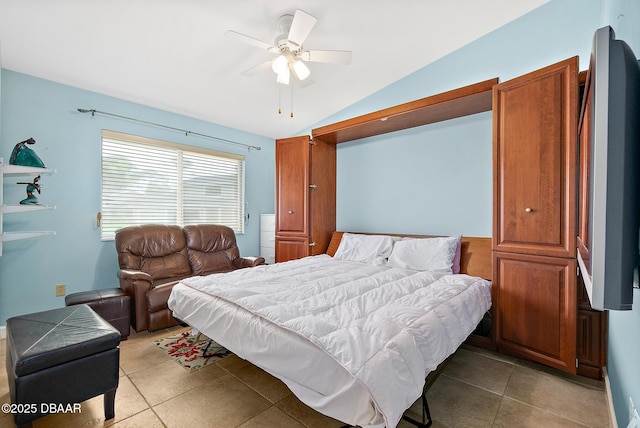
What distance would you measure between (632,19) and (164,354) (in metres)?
3.54

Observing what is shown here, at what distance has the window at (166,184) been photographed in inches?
140

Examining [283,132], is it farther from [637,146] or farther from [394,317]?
[637,146]

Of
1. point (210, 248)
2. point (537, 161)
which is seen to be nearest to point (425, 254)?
point (537, 161)

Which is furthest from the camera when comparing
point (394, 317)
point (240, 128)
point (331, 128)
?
point (240, 128)

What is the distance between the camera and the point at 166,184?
4051mm

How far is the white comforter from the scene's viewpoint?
1.17 metres

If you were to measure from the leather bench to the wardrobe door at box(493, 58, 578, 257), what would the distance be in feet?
9.68

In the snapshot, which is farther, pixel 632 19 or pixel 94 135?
pixel 94 135

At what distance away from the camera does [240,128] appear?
4809 millimetres

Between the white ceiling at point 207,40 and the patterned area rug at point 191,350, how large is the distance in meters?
2.78

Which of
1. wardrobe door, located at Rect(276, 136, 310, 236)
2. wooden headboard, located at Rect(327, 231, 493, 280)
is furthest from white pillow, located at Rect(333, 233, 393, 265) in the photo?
wooden headboard, located at Rect(327, 231, 493, 280)

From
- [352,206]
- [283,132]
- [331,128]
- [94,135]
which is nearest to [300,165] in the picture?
[331,128]

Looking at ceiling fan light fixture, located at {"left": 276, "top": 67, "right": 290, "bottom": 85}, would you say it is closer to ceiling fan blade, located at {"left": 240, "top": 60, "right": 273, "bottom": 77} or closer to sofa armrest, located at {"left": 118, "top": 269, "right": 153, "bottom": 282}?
ceiling fan blade, located at {"left": 240, "top": 60, "right": 273, "bottom": 77}

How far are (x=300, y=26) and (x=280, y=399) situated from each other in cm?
265
